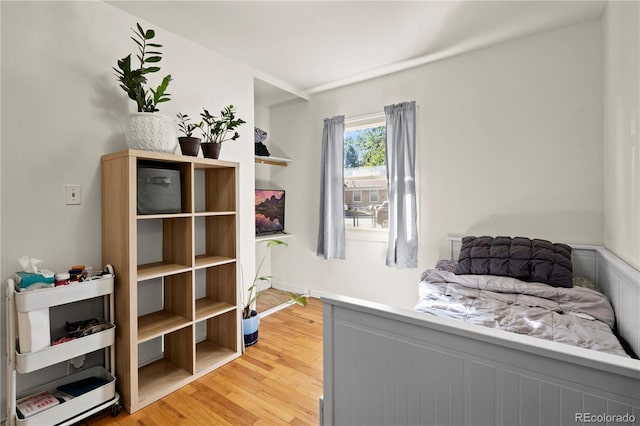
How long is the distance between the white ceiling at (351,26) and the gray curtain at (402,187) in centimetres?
54

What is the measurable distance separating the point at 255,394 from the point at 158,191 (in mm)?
1428

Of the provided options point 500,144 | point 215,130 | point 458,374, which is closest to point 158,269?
point 215,130

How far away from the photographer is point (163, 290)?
224 centimetres

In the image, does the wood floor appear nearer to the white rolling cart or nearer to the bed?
the white rolling cart

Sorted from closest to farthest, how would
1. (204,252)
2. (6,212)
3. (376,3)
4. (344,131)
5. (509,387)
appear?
1. (509,387)
2. (6,212)
3. (376,3)
4. (204,252)
5. (344,131)

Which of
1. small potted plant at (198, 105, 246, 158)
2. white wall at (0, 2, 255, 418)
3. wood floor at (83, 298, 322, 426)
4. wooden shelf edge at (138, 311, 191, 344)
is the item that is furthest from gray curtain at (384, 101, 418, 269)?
white wall at (0, 2, 255, 418)

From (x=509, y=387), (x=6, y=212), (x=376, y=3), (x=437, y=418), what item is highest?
(x=376, y=3)

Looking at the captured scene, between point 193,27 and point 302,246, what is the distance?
250cm

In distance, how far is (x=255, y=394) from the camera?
186 centimetres

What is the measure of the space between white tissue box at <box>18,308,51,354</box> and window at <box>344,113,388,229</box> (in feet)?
8.68

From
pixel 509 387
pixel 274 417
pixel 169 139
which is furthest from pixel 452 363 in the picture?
pixel 169 139

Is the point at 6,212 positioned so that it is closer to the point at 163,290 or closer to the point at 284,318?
the point at 163,290

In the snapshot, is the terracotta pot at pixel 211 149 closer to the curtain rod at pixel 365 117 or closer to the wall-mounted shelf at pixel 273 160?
the wall-mounted shelf at pixel 273 160

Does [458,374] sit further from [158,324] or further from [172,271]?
[158,324]
